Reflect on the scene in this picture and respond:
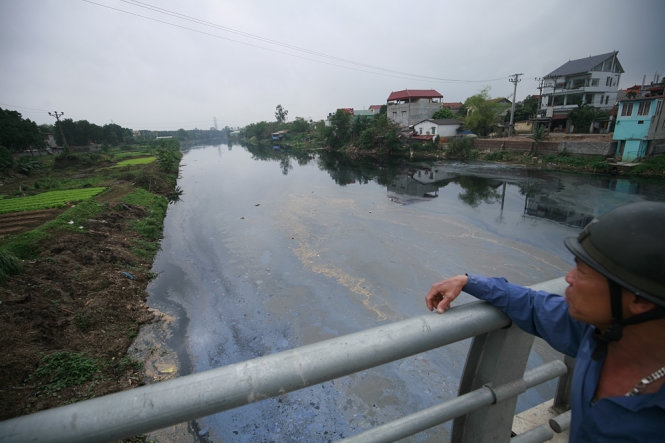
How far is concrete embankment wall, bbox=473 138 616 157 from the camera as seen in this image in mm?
25109

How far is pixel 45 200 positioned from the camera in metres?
18.0

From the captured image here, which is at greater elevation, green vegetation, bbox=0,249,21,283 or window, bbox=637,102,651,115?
window, bbox=637,102,651,115

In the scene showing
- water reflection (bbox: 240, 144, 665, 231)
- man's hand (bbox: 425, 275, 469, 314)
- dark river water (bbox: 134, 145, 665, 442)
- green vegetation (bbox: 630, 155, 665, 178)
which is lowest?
dark river water (bbox: 134, 145, 665, 442)

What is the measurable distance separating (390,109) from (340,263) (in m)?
47.9

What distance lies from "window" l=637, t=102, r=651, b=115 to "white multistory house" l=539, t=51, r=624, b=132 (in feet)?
39.7

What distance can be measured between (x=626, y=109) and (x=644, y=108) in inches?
40.9

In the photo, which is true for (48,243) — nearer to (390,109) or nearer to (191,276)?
(191,276)

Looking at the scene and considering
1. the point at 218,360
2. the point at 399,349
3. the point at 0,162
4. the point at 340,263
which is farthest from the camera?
the point at 0,162

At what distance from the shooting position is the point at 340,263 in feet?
40.3

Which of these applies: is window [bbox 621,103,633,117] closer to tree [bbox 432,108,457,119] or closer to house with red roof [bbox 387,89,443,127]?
tree [bbox 432,108,457,119]

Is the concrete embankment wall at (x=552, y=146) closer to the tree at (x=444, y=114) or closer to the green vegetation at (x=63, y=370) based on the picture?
the tree at (x=444, y=114)

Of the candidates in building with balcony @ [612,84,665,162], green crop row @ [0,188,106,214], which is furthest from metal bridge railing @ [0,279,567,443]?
building with balcony @ [612,84,665,162]

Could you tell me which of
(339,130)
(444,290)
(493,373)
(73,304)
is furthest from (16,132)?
(493,373)

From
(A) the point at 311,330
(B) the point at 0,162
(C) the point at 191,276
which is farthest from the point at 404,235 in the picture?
(B) the point at 0,162
